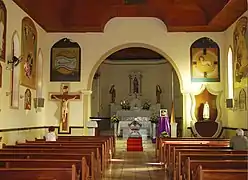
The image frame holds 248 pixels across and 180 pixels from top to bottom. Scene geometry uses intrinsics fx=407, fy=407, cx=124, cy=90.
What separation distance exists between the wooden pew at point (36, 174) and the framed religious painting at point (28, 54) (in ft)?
27.8

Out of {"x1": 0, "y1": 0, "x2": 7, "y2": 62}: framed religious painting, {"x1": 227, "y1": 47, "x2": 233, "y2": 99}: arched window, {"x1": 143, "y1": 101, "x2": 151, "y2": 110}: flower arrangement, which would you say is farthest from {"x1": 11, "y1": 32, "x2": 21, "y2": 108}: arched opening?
{"x1": 143, "y1": 101, "x2": 151, "y2": 110}: flower arrangement

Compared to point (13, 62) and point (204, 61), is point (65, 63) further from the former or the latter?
point (204, 61)

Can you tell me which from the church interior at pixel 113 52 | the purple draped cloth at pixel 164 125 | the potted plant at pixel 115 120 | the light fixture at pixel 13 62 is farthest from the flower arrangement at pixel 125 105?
the light fixture at pixel 13 62

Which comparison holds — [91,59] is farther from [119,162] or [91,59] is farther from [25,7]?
[119,162]

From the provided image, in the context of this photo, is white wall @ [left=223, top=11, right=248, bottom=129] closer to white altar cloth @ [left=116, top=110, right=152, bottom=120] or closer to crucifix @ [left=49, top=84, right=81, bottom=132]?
crucifix @ [left=49, top=84, right=81, bottom=132]

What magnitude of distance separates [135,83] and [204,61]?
10.8 m

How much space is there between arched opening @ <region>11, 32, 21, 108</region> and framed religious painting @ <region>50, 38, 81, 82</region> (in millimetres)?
3640

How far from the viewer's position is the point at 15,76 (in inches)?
510

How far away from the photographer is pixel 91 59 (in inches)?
670

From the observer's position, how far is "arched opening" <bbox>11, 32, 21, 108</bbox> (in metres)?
12.6

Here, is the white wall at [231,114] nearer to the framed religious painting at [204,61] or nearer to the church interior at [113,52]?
the church interior at [113,52]

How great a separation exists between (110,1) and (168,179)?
7.47 metres

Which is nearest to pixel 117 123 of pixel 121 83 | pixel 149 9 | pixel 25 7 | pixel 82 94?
pixel 121 83

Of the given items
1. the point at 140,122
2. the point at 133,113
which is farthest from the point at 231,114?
the point at 133,113
